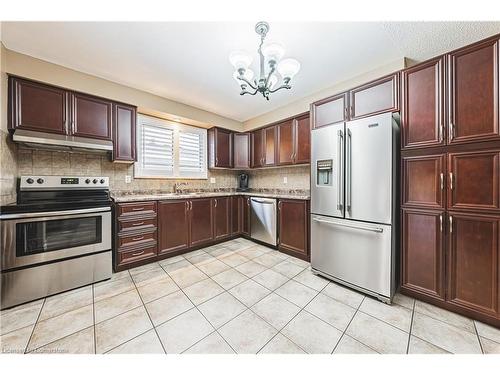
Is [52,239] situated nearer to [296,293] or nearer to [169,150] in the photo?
[169,150]

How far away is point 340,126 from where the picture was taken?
2.12 m

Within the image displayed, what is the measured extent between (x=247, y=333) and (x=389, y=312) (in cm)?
129

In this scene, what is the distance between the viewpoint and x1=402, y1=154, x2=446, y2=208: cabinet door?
5.61 ft

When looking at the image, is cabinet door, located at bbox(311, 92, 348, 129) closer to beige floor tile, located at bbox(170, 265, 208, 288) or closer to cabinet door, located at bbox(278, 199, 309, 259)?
cabinet door, located at bbox(278, 199, 309, 259)

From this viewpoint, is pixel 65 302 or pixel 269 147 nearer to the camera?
pixel 65 302

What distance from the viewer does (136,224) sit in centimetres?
259

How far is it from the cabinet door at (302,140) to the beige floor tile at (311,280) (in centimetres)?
170

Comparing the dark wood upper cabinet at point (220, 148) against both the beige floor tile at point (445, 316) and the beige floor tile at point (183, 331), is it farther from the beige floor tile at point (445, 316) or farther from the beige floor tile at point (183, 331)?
the beige floor tile at point (445, 316)

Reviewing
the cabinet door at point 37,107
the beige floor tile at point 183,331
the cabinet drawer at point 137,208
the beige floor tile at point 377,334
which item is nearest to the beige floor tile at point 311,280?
the beige floor tile at point 377,334

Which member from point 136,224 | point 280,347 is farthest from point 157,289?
point 280,347

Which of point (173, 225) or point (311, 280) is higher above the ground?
point (173, 225)

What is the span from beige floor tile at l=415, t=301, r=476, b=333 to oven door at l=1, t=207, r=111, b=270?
338 centimetres

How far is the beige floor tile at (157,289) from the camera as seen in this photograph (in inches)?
76.4
